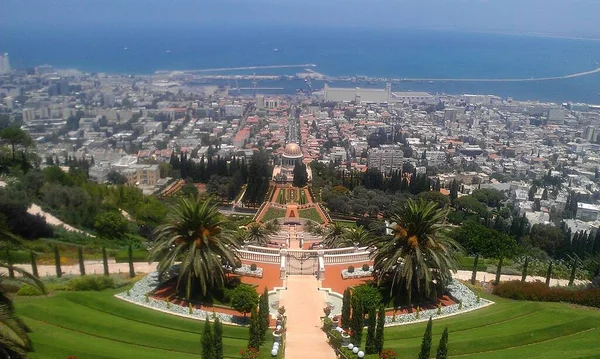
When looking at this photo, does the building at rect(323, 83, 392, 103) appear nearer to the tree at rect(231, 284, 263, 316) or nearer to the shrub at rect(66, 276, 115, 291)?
the shrub at rect(66, 276, 115, 291)

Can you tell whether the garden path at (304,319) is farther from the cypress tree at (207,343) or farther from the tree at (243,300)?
the cypress tree at (207,343)

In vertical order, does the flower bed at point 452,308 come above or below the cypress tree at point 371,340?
below

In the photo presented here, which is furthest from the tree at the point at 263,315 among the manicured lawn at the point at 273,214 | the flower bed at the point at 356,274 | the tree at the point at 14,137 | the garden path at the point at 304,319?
the tree at the point at 14,137

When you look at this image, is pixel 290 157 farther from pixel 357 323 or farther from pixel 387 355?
pixel 387 355

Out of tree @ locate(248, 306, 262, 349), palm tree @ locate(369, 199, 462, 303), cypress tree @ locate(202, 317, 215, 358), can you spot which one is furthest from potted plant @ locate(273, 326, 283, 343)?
palm tree @ locate(369, 199, 462, 303)

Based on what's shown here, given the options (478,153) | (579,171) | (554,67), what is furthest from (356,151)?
(554,67)

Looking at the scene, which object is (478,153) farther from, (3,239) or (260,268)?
(3,239)
